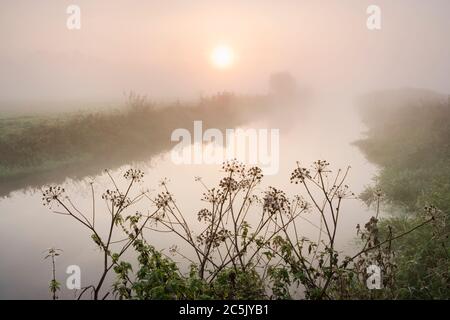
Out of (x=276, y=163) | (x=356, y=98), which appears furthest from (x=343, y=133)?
(x=276, y=163)

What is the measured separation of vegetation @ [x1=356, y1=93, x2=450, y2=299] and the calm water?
1.79ft

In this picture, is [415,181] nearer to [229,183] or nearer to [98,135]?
[229,183]

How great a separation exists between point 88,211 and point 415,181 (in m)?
5.76

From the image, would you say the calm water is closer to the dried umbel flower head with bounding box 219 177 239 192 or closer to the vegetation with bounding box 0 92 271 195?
the vegetation with bounding box 0 92 271 195

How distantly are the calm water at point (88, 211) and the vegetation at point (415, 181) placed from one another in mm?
547

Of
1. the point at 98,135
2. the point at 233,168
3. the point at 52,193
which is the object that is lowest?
the point at 52,193

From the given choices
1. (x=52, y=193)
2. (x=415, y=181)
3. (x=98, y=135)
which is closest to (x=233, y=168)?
(x=52, y=193)

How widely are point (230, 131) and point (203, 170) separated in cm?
367

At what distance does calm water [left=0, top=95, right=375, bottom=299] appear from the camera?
5.75 meters

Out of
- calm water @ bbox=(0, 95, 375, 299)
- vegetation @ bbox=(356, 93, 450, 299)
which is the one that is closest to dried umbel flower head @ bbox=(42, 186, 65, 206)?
calm water @ bbox=(0, 95, 375, 299)

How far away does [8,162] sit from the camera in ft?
30.6

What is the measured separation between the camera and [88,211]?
277 inches

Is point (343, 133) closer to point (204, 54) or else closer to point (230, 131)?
point (230, 131)

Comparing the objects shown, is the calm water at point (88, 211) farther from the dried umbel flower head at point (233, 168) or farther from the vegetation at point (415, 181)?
the dried umbel flower head at point (233, 168)
